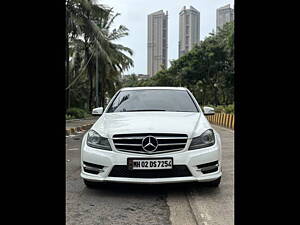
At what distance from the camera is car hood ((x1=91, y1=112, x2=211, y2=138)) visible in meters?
3.75

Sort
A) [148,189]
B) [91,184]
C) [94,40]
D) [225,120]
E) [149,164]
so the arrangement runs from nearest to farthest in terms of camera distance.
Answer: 1. [149,164]
2. [91,184]
3. [148,189]
4. [225,120]
5. [94,40]

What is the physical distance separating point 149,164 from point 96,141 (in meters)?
0.69

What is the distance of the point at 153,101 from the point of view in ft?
15.9

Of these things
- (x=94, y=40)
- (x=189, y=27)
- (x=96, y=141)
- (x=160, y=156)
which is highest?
(x=189, y=27)

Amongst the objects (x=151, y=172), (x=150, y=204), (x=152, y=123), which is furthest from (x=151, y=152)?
(x=150, y=204)

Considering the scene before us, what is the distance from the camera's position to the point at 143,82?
7306cm

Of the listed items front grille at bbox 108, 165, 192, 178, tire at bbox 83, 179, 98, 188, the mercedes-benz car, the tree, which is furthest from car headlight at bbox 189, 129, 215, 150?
the tree

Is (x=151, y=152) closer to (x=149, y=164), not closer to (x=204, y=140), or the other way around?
(x=149, y=164)

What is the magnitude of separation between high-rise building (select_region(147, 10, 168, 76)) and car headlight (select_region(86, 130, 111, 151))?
A: 178 feet

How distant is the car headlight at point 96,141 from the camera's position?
3768 millimetres

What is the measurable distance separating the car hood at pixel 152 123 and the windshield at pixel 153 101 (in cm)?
29

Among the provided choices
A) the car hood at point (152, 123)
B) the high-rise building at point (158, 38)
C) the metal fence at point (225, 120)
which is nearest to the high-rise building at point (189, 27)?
the high-rise building at point (158, 38)
